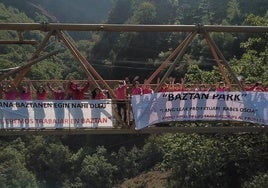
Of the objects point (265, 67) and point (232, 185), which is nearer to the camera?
point (265, 67)

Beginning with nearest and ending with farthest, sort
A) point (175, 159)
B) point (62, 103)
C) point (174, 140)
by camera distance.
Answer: point (62, 103) < point (174, 140) < point (175, 159)

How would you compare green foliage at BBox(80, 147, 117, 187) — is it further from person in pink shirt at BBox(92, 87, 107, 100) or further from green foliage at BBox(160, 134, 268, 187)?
person in pink shirt at BBox(92, 87, 107, 100)

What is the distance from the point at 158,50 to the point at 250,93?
85497mm

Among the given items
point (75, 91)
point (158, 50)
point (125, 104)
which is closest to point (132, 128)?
point (125, 104)

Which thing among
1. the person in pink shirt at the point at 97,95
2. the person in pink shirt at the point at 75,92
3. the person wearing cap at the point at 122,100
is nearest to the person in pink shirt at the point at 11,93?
the person in pink shirt at the point at 75,92

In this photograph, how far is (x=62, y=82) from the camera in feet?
62.9

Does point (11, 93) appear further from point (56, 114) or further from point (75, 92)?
point (75, 92)

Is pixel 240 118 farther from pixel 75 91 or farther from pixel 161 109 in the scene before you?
pixel 75 91

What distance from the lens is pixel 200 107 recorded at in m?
16.7

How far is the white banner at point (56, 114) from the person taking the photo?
16.1m

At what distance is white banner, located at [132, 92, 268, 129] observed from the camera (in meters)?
16.5

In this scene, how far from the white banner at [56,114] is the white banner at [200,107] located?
41.2 inches

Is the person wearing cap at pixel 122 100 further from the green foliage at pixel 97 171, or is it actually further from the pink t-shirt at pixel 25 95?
the green foliage at pixel 97 171

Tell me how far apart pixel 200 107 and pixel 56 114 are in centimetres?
435
